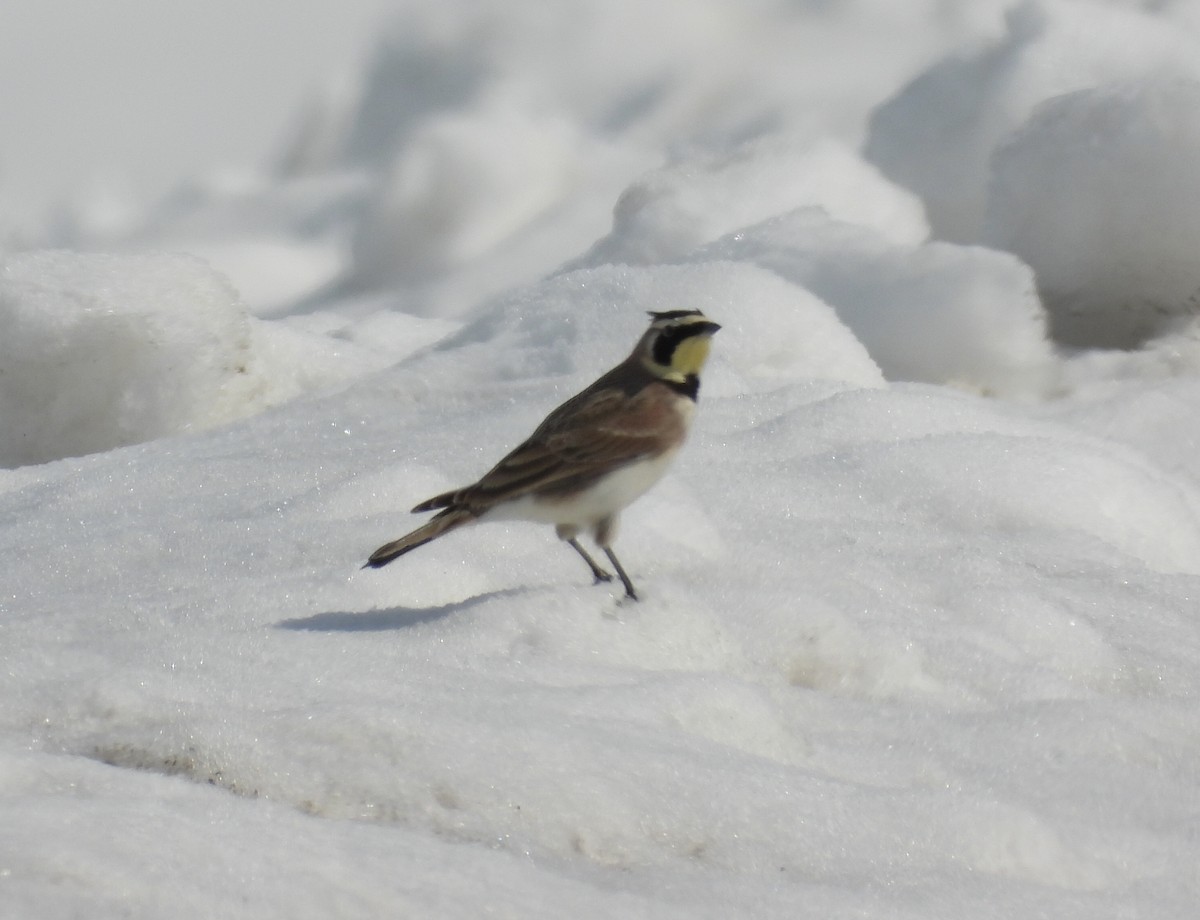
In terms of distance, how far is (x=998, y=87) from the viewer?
8242mm

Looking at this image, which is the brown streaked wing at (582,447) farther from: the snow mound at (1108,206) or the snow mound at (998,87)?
the snow mound at (998,87)

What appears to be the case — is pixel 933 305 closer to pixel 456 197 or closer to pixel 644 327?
pixel 644 327

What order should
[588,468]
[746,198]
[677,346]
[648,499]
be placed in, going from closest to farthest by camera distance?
1. [588,468]
2. [677,346]
3. [648,499]
4. [746,198]

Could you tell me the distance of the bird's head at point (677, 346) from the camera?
385 cm

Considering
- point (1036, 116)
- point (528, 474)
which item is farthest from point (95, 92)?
point (528, 474)

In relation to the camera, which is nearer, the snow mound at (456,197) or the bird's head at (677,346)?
the bird's head at (677,346)

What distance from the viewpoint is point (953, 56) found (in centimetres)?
869

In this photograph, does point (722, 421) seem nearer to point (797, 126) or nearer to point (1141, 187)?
point (1141, 187)

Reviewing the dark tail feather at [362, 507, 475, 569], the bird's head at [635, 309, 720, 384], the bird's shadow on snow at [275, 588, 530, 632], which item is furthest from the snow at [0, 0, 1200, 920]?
the bird's head at [635, 309, 720, 384]

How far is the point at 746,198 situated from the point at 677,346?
4381 mm

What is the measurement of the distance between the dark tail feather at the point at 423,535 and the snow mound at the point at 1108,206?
15.3ft

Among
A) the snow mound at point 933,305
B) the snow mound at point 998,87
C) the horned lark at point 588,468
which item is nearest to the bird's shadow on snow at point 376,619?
the horned lark at point 588,468

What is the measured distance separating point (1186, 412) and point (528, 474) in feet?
12.4

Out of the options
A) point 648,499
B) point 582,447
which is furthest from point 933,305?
point 582,447
